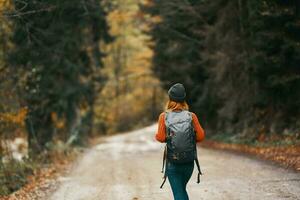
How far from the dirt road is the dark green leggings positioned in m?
3.74

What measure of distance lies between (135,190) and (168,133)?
6025mm

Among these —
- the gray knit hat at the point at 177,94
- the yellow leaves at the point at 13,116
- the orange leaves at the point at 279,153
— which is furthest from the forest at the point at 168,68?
the gray knit hat at the point at 177,94

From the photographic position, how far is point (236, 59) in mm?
23359

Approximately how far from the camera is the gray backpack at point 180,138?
290 inches

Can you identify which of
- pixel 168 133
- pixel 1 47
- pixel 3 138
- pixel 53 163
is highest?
pixel 1 47

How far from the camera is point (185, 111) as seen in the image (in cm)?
757

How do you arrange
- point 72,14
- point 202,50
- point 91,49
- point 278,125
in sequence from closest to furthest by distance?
1. point 278,125
2. point 72,14
3. point 202,50
4. point 91,49

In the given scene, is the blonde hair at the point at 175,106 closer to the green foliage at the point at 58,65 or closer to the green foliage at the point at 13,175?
the green foliage at the point at 58,65

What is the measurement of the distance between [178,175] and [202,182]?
20.6 ft

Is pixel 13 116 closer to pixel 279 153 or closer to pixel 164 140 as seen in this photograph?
pixel 279 153

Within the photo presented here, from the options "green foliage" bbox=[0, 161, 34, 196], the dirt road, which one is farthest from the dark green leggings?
"green foliage" bbox=[0, 161, 34, 196]

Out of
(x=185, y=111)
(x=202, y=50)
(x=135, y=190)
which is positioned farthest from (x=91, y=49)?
(x=185, y=111)

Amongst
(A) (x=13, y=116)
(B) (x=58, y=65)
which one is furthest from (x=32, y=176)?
(B) (x=58, y=65)

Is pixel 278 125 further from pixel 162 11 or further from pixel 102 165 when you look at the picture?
pixel 162 11
